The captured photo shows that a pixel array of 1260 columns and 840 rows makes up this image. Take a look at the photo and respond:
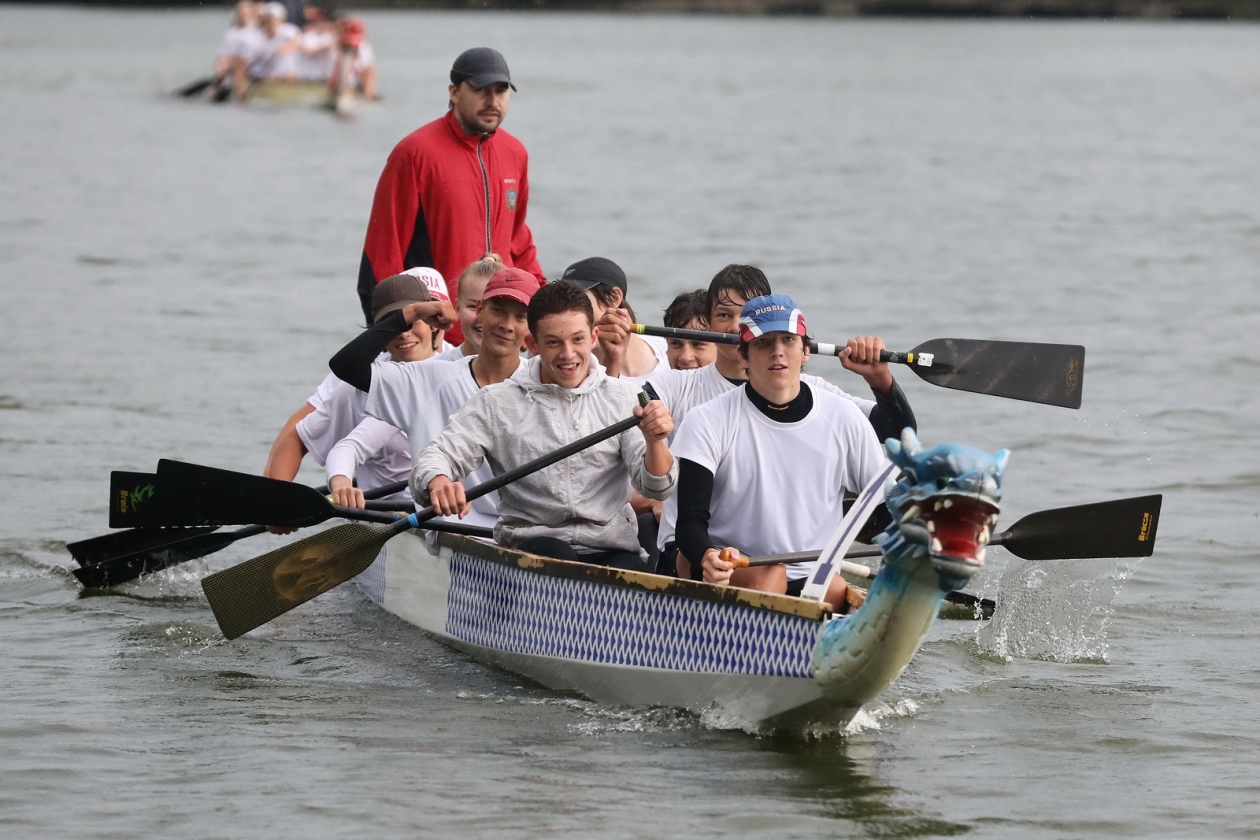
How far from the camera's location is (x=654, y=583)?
5562 millimetres

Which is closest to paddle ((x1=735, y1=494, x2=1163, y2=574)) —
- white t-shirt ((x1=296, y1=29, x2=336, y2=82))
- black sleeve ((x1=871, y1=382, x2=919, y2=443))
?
black sleeve ((x1=871, y1=382, x2=919, y2=443))

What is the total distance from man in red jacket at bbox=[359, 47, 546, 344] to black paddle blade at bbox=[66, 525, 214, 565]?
139cm

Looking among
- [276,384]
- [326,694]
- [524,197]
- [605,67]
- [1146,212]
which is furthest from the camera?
[605,67]

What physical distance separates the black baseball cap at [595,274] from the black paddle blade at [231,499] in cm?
125

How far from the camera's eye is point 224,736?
5.84 m

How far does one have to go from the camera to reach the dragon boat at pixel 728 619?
471 cm

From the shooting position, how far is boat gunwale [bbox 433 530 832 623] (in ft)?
17.2

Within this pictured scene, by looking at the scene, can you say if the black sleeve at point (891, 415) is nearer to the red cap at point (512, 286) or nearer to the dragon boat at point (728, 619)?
the dragon boat at point (728, 619)

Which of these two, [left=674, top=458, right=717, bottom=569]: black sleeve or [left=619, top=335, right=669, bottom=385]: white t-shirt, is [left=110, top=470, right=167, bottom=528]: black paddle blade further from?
[left=674, top=458, right=717, bottom=569]: black sleeve

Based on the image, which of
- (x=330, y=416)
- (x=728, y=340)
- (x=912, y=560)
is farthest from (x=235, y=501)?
(x=912, y=560)

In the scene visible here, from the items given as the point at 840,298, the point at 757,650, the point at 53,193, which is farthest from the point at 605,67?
the point at 757,650

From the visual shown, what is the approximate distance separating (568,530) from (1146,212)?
675 inches

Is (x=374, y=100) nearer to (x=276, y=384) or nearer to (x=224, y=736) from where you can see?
(x=276, y=384)

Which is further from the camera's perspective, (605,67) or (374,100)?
(605,67)
